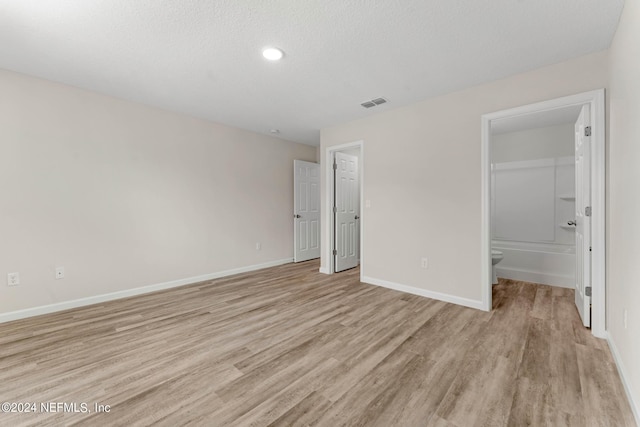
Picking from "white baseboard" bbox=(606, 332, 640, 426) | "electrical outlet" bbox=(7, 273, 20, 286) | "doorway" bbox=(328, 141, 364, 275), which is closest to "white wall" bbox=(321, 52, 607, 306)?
"doorway" bbox=(328, 141, 364, 275)

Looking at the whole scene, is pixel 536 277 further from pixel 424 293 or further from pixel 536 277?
pixel 424 293

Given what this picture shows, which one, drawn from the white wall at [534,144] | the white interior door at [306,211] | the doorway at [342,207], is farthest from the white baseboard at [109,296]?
the white wall at [534,144]

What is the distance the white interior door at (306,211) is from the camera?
5477 millimetres

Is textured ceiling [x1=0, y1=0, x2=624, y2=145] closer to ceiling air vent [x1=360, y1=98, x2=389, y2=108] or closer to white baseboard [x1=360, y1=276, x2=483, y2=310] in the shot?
ceiling air vent [x1=360, y1=98, x2=389, y2=108]

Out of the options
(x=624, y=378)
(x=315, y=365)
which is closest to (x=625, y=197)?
(x=624, y=378)

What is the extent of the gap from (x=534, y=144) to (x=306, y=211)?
410 cm

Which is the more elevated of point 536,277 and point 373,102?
point 373,102

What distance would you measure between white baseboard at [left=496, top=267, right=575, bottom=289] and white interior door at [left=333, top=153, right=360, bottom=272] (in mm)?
2389

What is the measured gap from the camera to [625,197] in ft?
5.71

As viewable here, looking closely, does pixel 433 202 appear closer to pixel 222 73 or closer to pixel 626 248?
pixel 626 248

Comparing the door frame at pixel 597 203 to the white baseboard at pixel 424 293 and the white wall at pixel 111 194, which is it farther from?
the white wall at pixel 111 194

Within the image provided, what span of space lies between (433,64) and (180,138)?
337cm

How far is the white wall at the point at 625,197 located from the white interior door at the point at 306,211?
431 cm

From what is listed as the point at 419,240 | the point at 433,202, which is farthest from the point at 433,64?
the point at 419,240
